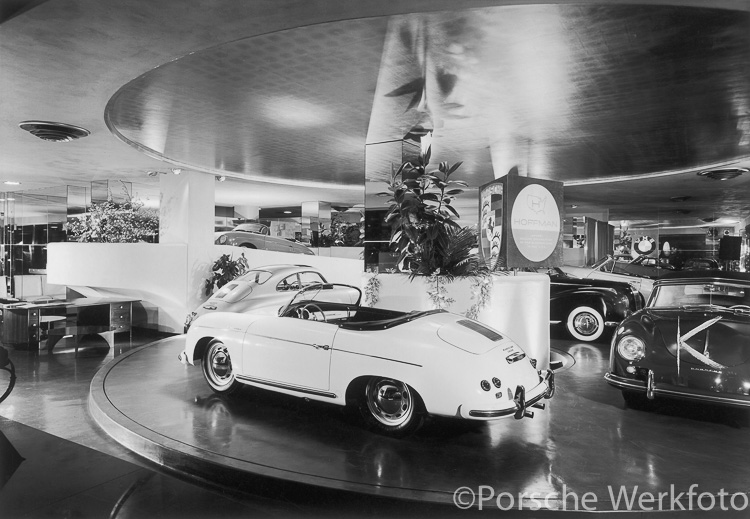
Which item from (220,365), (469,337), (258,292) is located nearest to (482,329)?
(469,337)

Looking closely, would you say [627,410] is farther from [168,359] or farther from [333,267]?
[333,267]

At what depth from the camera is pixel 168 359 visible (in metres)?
6.71

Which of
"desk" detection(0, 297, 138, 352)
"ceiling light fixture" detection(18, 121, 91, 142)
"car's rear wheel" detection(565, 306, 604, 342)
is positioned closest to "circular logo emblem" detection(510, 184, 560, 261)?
"car's rear wheel" detection(565, 306, 604, 342)

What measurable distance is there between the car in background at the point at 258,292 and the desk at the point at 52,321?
5.48 ft

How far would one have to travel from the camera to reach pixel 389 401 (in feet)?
12.4

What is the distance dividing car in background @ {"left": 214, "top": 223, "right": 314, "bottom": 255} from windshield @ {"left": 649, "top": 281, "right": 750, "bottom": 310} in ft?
30.0

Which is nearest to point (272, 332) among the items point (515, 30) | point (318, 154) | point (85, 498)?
point (85, 498)

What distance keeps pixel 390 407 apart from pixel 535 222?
320cm

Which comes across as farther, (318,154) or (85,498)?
(318,154)

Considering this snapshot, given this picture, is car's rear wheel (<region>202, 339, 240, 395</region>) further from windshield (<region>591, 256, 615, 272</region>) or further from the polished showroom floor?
windshield (<region>591, 256, 615, 272</region>)

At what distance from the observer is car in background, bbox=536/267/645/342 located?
8.33 m

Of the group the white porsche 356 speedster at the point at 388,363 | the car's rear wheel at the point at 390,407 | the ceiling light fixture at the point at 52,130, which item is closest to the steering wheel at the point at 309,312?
the white porsche 356 speedster at the point at 388,363

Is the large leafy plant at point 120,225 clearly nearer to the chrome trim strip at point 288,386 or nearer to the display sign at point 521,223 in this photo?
the chrome trim strip at point 288,386

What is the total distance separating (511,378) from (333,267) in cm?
1001
